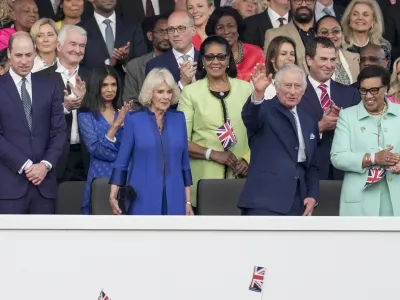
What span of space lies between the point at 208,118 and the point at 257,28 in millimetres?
2346

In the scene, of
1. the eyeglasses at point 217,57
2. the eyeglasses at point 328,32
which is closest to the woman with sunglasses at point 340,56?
the eyeglasses at point 328,32

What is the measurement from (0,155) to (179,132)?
4.49 feet

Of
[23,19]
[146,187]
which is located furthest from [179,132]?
[23,19]

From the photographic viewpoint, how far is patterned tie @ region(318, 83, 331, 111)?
37.6 feet

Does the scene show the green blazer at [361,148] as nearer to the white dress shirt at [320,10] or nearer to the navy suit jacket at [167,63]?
the navy suit jacket at [167,63]

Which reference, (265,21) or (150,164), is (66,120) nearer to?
(150,164)

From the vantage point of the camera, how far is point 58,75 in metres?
11.9

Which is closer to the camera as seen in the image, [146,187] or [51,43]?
[146,187]

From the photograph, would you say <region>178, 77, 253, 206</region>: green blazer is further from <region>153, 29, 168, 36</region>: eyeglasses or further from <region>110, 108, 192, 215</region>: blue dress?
<region>153, 29, 168, 36</region>: eyeglasses

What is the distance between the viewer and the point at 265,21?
1330cm
